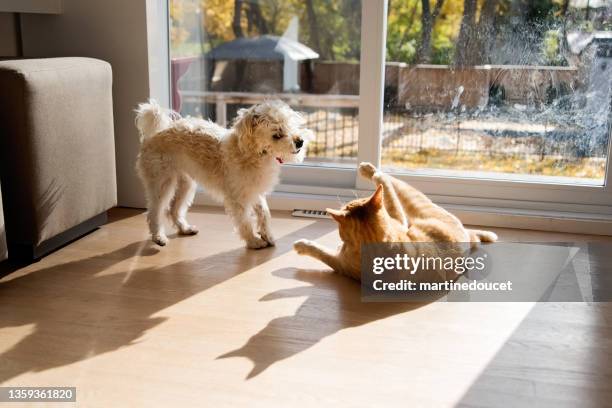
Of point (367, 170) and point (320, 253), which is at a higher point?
point (367, 170)

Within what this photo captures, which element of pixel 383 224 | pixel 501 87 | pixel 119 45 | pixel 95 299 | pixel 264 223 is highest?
pixel 119 45

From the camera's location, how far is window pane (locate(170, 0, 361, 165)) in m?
2.90

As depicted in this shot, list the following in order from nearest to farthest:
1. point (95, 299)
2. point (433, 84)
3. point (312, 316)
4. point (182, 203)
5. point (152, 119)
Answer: point (312, 316), point (95, 299), point (152, 119), point (182, 203), point (433, 84)

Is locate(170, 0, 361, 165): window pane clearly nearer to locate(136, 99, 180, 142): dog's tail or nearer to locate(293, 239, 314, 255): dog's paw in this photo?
locate(136, 99, 180, 142): dog's tail

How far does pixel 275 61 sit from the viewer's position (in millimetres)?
3035

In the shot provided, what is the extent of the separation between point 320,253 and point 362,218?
1.15ft

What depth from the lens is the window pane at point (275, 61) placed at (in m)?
2.90

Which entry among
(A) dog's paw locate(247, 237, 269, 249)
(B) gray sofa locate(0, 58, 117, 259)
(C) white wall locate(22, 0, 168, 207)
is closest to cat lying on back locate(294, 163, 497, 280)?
(A) dog's paw locate(247, 237, 269, 249)

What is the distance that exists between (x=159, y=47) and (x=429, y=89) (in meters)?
1.29

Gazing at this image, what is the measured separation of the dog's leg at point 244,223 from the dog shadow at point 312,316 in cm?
26

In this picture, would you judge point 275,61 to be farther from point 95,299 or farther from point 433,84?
point 95,299

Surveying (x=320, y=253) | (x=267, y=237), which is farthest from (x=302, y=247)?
(x=267, y=237)

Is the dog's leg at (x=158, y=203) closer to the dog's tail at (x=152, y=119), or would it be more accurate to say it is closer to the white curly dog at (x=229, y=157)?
the white curly dog at (x=229, y=157)

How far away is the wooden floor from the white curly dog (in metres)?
0.21
